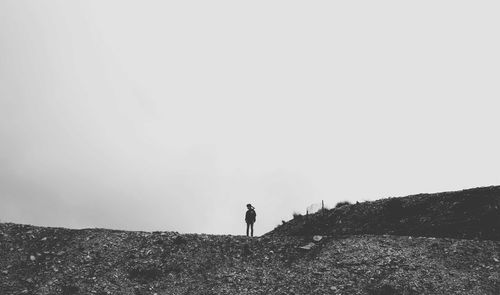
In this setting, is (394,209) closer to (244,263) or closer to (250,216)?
(250,216)

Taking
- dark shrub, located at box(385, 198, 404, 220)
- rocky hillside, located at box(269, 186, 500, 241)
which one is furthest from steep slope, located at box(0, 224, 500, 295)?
dark shrub, located at box(385, 198, 404, 220)

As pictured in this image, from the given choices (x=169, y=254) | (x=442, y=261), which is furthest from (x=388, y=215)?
(x=169, y=254)

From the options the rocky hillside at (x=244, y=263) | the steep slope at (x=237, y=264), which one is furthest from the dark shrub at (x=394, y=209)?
the steep slope at (x=237, y=264)

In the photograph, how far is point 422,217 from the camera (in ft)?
79.9

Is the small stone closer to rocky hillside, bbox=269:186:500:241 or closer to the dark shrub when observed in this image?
rocky hillside, bbox=269:186:500:241

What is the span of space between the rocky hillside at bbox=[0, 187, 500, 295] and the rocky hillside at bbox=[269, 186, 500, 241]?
0.17 m

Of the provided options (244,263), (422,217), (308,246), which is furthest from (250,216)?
(422,217)

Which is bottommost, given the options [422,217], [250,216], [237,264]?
[237,264]

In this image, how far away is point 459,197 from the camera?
25.3m

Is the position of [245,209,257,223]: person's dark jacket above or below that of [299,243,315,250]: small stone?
above

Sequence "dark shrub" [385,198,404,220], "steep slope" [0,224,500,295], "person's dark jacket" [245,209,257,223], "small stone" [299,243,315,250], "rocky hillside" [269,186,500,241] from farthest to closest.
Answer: "dark shrub" [385,198,404,220] → "person's dark jacket" [245,209,257,223] → "rocky hillside" [269,186,500,241] → "small stone" [299,243,315,250] → "steep slope" [0,224,500,295]

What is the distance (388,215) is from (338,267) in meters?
9.83

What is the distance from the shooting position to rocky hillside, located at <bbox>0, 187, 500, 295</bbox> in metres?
16.5

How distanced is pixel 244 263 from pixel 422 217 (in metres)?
12.2
